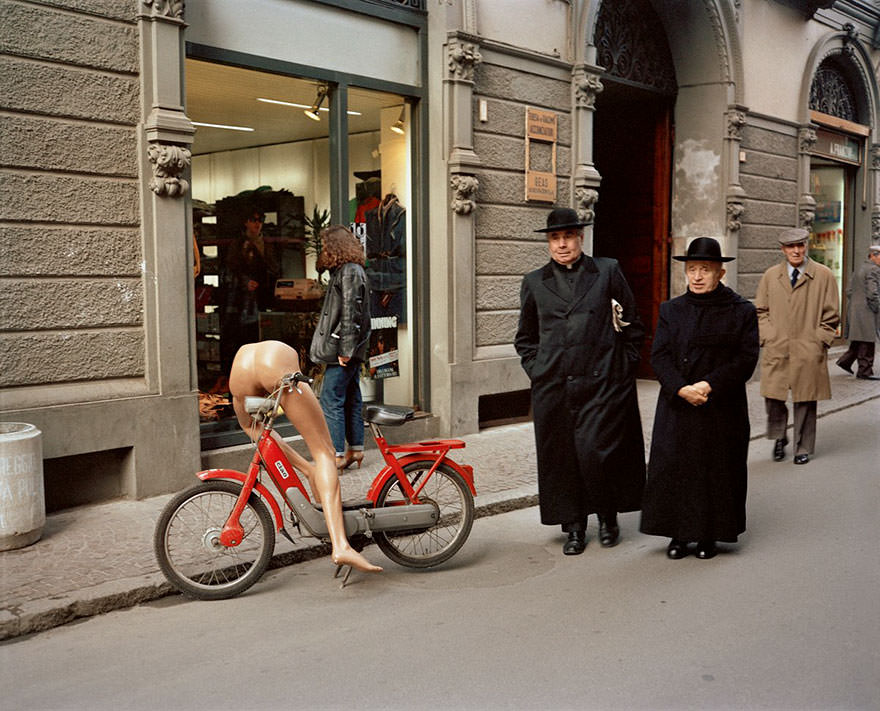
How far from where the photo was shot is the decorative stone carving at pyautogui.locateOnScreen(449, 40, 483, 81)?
943 cm

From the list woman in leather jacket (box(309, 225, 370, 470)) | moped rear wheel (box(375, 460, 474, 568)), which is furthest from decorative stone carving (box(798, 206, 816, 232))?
A: moped rear wheel (box(375, 460, 474, 568))

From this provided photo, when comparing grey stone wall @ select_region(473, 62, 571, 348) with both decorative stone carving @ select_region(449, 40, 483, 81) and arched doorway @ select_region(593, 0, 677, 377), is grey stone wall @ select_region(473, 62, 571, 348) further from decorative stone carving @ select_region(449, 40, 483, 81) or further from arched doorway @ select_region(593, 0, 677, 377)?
arched doorway @ select_region(593, 0, 677, 377)

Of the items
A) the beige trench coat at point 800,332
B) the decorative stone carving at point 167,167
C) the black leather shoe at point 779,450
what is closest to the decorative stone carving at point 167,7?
the decorative stone carving at point 167,167

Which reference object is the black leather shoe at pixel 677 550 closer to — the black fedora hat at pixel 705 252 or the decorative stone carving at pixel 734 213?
the black fedora hat at pixel 705 252

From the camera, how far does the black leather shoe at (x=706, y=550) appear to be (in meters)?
5.65

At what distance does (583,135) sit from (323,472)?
6996 mm

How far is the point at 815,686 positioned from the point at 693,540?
1865mm

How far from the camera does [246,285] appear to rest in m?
8.61

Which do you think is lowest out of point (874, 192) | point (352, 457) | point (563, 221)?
point (352, 457)

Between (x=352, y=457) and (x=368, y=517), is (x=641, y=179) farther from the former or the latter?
(x=368, y=517)

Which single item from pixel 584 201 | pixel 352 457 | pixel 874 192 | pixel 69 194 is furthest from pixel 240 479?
pixel 874 192

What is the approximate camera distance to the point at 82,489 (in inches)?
274

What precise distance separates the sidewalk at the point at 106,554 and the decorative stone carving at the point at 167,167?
2.23 metres

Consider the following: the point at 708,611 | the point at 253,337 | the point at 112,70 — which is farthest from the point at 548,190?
the point at 708,611
